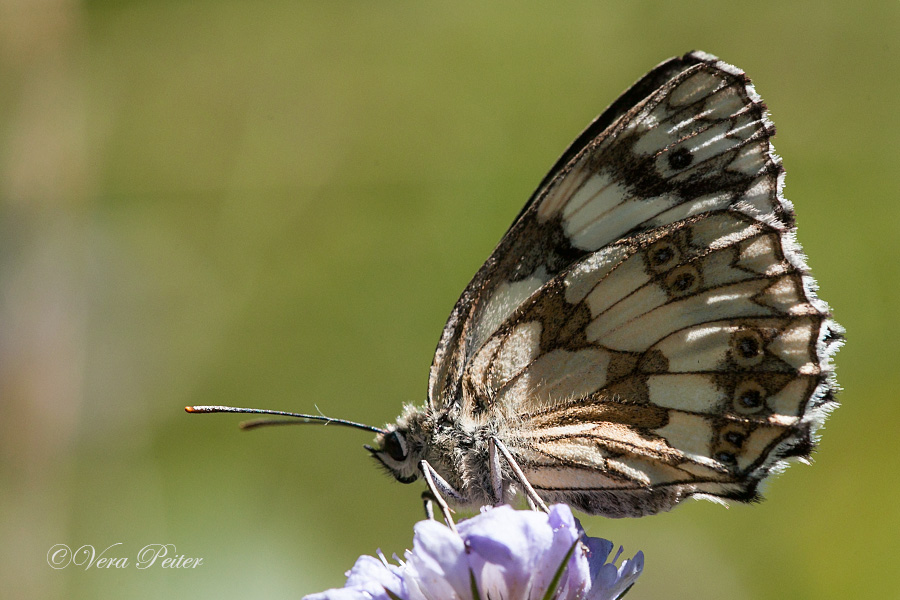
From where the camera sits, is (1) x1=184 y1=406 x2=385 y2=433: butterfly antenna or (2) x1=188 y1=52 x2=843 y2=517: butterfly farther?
(1) x1=184 y1=406 x2=385 y2=433: butterfly antenna

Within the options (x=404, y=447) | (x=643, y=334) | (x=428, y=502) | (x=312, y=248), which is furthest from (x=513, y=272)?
(x=312, y=248)

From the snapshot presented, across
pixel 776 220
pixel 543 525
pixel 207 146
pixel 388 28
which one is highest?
pixel 388 28

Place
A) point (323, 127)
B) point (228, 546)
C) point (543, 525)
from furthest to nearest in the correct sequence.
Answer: point (323, 127) < point (228, 546) < point (543, 525)

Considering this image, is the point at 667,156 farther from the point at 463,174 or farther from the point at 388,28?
the point at 388,28

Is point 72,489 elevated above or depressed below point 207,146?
below

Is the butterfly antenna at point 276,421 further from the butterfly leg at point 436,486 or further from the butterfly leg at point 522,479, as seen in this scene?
the butterfly leg at point 522,479

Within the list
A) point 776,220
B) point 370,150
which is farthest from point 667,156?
point 370,150

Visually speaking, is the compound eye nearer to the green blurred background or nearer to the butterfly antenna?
the butterfly antenna

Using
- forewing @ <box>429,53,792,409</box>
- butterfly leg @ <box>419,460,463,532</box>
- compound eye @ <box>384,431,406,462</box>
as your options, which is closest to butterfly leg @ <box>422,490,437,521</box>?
butterfly leg @ <box>419,460,463,532</box>
